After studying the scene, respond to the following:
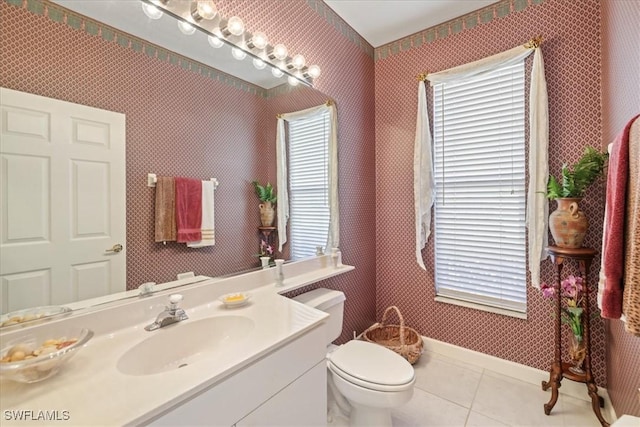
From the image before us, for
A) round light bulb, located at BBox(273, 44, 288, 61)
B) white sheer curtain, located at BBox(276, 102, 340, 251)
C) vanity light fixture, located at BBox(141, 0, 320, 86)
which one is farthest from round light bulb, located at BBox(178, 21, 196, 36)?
white sheer curtain, located at BBox(276, 102, 340, 251)

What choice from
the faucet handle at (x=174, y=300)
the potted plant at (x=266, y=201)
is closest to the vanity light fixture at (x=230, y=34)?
the potted plant at (x=266, y=201)

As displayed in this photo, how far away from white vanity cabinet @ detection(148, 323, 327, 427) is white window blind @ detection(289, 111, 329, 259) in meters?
0.82

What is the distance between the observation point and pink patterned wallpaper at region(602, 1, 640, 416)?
1.20m

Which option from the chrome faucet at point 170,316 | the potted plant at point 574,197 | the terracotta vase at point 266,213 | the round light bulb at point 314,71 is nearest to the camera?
the chrome faucet at point 170,316

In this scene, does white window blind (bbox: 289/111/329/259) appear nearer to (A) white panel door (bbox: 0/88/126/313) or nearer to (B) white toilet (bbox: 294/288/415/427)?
(B) white toilet (bbox: 294/288/415/427)

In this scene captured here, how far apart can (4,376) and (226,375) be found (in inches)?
20.9

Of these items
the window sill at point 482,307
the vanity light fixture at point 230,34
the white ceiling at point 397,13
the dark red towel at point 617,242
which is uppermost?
the white ceiling at point 397,13

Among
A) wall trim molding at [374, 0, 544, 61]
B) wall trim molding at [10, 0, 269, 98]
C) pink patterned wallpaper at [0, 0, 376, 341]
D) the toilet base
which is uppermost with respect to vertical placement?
wall trim molding at [374, 0, 544, 61]

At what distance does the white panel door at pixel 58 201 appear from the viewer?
0.85 metres

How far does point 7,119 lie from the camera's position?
0.84 meters

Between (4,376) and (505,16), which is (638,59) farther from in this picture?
(4,376)

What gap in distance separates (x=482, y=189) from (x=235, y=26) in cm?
196

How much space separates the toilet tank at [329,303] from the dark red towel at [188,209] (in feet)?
2.48

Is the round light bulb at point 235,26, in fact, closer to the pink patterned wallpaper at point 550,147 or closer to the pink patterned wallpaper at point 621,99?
the pink patterned wallpaper at point 550,147
